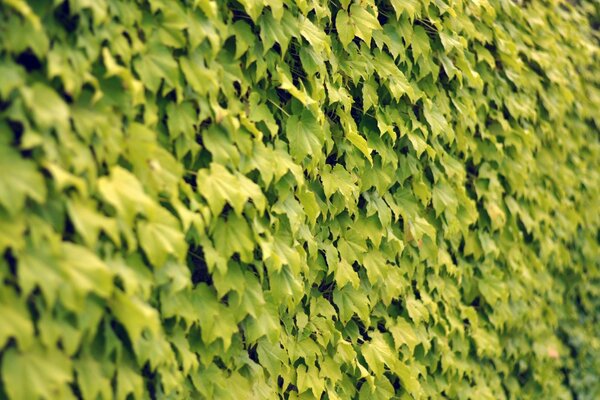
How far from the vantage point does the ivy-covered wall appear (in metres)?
1.64

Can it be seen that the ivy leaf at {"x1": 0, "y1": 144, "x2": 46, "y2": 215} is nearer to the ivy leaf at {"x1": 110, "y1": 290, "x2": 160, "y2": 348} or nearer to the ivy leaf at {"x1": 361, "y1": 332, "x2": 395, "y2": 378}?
the ivy leaf at {"x1": 110, "y1": 290, "x2": 160, "y2": 348}

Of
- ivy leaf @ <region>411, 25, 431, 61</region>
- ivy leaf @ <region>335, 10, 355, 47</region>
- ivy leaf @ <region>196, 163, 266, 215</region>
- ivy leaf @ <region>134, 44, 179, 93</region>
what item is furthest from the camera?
ivy leaf @ <region>411, 25, 431, 61</region>

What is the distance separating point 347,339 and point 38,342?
1498 millimetres

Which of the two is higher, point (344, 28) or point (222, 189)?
point (344, 28)

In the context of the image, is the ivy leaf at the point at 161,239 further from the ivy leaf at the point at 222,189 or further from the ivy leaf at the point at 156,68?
the ivy leaf at the point at 156,68

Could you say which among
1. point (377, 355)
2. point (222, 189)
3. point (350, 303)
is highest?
point (222, 189)

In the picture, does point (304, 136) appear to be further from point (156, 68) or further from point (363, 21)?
point (156, 68)

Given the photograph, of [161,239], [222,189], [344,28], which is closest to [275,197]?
[222,189]

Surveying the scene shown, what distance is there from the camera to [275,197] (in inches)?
94.4

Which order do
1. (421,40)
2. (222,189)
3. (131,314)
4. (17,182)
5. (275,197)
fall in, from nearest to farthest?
(17,182) < (131,314) < (222,189) < (275,197) < (421,40)

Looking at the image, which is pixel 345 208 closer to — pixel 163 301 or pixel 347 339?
pixel 347 339

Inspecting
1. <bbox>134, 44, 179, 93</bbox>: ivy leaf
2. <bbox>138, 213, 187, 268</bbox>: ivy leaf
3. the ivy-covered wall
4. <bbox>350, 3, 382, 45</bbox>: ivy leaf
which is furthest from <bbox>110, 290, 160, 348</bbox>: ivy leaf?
<bbox>350, 3, 382, 45</bbox>: ivy leaf

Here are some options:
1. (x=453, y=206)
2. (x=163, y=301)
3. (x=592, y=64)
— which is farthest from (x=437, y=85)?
(x=592, y=64)

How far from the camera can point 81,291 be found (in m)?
1.61
